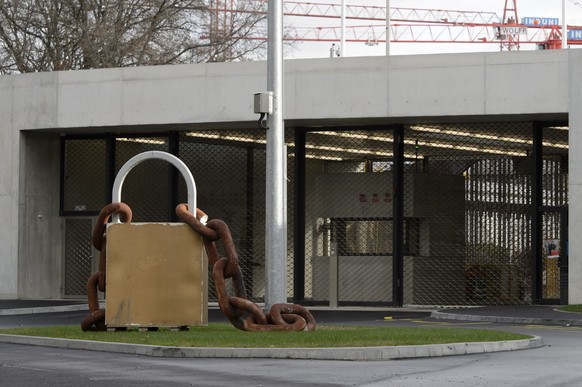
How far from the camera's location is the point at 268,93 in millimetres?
18062

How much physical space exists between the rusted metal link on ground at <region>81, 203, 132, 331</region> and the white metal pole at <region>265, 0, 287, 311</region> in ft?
6.90

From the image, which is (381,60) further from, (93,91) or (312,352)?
(312,352)

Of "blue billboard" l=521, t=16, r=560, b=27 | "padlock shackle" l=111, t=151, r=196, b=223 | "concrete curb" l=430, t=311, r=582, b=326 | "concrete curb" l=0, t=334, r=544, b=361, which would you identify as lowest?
"concrete curb" l=430, t=311, r=582, b=326

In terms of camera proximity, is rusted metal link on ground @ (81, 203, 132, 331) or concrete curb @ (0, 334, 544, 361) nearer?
concrete curb @ (0, 334, 544, 361)

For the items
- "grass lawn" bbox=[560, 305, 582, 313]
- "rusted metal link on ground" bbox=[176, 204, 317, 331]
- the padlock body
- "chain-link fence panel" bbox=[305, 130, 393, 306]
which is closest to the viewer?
"rusted metal link on ground" bbox=[176, 204, 317, 331]

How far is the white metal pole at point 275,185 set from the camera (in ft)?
58.0

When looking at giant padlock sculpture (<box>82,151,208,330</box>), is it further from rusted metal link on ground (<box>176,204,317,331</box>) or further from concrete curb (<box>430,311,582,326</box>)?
concrete curb (<box>430,311,582,326</box>)

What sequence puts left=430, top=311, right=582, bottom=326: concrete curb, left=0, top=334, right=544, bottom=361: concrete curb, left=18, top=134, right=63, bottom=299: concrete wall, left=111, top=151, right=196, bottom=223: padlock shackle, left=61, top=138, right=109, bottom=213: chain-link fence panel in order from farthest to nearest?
left=61, top=138, right=109, bottom=213: chain-link fence panel
left=18, top=134, right=63, bottom=299: concrete wall
left=430, top=311, right=582, bottom=326: concrete curb
left=111, top=151, right=196, bottom=223: padlock shackle
left=0, top=334, right=544, bottom=361: concrete curb

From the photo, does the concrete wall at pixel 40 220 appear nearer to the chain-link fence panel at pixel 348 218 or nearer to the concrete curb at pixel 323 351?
the chain-link fence panel at pixel 348 218

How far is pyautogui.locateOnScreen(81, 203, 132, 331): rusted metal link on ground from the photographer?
57.6 feet

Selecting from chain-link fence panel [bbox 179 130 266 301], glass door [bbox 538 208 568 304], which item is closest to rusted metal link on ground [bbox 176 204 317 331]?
glass door [bbox 538 208 568 304]

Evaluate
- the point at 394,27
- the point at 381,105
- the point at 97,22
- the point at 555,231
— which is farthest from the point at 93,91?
the point at 394,27

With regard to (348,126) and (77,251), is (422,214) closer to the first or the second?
(348,126)

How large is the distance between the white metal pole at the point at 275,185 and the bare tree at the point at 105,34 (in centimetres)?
2455
